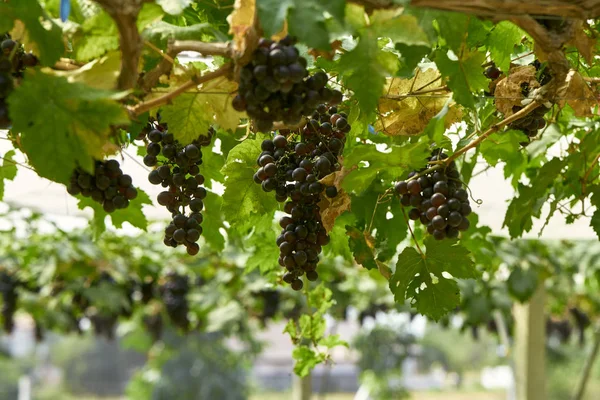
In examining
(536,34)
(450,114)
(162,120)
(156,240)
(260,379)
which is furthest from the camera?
(260,379)

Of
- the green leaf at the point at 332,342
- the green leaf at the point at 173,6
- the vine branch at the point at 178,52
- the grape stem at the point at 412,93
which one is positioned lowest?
the green leaf at the point at 332,342

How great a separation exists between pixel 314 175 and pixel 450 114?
0.38 metres

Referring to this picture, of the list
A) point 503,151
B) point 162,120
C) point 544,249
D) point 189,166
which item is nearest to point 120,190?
point 162,120

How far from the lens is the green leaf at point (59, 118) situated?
3.62 ft

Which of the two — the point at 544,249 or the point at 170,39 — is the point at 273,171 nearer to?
the point at 170,39

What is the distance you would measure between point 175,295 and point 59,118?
524 centimetres

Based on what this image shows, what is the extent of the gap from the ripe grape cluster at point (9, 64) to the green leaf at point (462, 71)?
2.26 feet

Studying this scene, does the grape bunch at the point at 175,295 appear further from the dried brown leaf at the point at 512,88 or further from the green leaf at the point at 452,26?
the green leaf at the point at 452,26

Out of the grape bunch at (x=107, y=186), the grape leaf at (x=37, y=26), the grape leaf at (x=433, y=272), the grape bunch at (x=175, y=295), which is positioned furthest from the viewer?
the grape bunch at (x=175, y=295)

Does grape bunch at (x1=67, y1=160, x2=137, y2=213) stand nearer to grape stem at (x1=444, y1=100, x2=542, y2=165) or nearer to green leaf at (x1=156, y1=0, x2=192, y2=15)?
green leaf at (x1=156, y1=0, x2=192, y2=15)

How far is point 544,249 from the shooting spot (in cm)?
548

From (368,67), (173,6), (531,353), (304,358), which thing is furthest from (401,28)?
(531,353)

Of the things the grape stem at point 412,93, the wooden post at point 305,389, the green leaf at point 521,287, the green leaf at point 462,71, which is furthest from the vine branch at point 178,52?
the wooden post at point 305,389

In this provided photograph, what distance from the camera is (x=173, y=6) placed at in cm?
119
